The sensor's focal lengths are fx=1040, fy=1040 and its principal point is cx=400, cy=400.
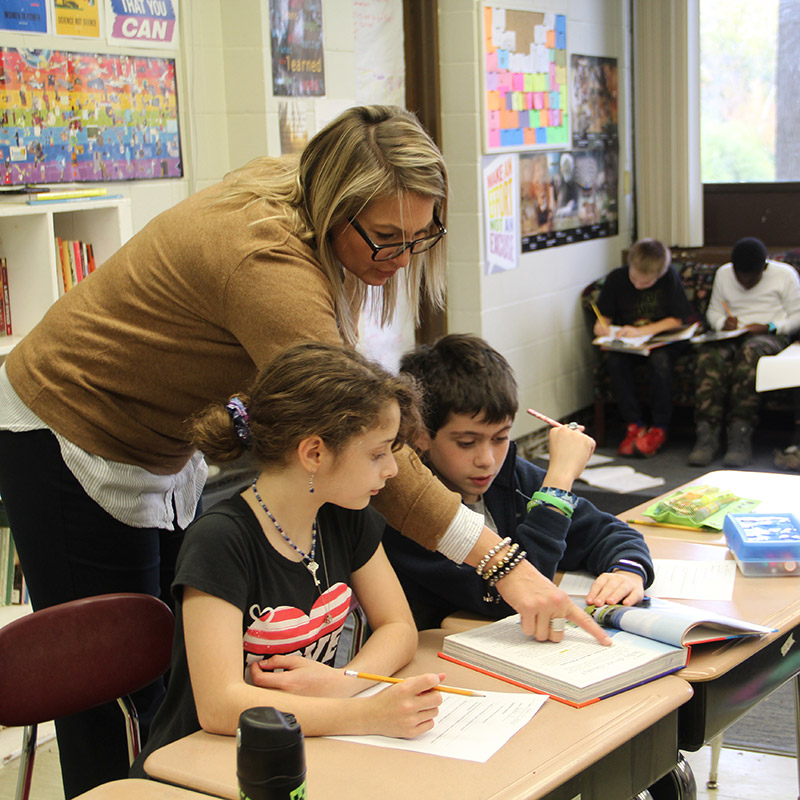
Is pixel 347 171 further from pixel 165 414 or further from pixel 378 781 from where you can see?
pixel 378 781

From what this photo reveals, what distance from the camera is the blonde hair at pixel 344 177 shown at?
1447 millimetres

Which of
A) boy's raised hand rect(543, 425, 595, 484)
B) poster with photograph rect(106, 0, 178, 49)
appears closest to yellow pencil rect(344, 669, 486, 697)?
boy's raised hand rect(543, 425, 595, 484)

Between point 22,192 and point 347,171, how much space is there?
1.57 metres

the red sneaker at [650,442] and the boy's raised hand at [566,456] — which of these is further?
the red sneaker at [650,442]

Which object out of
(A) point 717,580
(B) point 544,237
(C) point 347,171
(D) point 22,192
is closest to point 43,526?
(C) point 347,171

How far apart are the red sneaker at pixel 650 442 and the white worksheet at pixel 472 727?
4.12 meters

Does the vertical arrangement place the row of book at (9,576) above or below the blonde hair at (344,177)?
below

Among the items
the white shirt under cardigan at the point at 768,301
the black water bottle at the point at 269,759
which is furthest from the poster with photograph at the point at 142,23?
the white shirt under cardigan at the point at 768,301

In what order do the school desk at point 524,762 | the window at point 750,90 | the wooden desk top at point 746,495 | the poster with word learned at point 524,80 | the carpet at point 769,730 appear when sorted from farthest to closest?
the window at point 750,90 < the poster with word learned at point 524,80 < the carpet at point 769,730 < the wooden desk top at point 746,495 < the school desk at point 524,762

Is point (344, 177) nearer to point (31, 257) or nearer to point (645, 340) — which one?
point (31, 257)

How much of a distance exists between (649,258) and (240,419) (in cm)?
429

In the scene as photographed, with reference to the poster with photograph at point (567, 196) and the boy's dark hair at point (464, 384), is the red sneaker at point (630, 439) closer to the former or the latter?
the poster with photograph at point (567, 196)

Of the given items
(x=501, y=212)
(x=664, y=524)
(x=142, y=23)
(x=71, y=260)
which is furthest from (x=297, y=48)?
(x=664, y=524)

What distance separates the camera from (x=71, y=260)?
286cm
